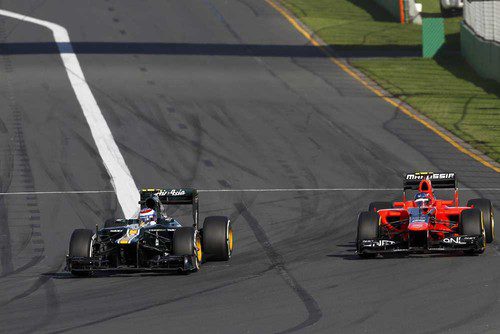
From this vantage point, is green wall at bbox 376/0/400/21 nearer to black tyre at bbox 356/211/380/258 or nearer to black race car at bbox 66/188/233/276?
black tyre at bbox 356/211/380/258

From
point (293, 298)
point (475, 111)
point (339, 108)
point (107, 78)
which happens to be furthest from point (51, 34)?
point (293, 298)

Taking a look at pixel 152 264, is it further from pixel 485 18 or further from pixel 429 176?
pixel 485 18

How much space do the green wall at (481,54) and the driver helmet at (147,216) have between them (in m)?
23.7

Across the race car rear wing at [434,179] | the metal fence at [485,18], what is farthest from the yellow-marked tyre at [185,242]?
the metal fence at [485,18]

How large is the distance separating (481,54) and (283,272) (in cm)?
2588

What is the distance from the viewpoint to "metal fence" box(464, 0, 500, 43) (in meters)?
43.2

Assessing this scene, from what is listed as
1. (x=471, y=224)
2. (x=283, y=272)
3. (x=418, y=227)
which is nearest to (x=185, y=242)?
(x=283, y=272)

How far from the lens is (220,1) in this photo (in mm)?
57188

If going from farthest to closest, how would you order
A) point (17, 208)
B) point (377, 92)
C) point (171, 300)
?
1. point (377, 92)
2. point (17, 208)
3. point (171, 300)

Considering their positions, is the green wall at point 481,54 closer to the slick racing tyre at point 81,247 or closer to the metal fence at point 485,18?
the metal fence at point 485,18

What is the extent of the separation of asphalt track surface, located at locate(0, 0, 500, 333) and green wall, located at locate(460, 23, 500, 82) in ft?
14.8

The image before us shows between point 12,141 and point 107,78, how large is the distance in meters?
8.35

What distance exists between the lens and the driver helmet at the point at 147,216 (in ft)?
68.5

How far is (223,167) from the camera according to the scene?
31953 mm
